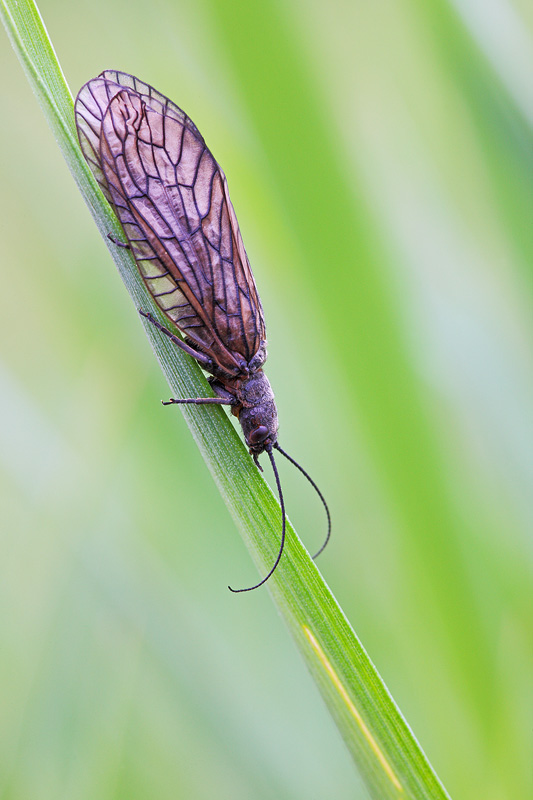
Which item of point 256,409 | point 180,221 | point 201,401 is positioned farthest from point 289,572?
point 180,221

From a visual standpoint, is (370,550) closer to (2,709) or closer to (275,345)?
(275,345)

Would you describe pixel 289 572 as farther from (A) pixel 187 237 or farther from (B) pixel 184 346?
(A) pixel 187 237

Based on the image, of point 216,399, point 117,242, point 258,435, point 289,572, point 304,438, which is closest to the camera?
point 289,572

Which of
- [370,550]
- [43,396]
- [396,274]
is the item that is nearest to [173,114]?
[396,274]

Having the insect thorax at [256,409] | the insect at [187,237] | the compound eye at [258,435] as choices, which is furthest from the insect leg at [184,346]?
the compound eye at [258,435]

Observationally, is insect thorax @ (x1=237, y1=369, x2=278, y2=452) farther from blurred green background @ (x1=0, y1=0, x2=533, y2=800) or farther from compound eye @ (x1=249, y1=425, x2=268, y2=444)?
blurred green background @ (x1=0, y1=0, x2=533, y2=800)

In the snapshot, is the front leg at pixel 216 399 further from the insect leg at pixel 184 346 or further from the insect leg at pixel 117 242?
the insect leg at pixel 117 242

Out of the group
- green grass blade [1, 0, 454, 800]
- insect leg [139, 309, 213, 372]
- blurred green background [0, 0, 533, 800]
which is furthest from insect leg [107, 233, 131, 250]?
blurred green background [0, 0, 533, 800]

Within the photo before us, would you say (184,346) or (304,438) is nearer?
(184,346)
